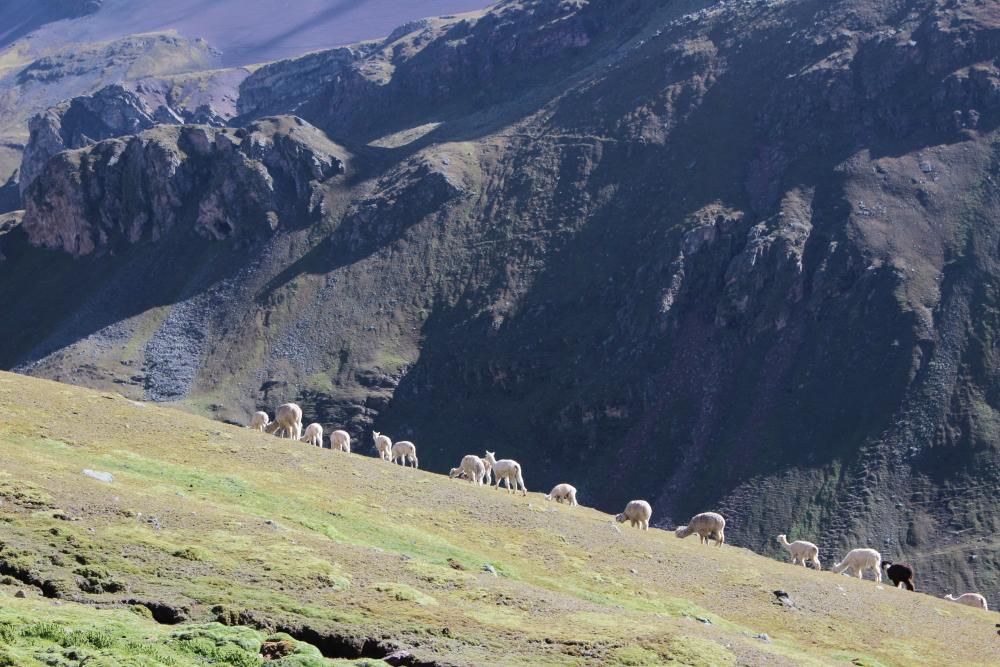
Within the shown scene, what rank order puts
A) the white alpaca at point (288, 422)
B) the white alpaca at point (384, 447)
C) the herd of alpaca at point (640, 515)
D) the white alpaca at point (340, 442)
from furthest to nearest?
the white alpaca at point (384, 447) < the white alpaca at point (340, 442) < the white alpaca at point (288, 422) < the herd of alpaca at point (640, 515)

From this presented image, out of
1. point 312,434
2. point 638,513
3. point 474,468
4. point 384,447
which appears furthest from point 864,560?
point 312,434

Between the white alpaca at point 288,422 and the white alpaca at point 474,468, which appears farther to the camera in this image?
the white alpaca at point 474,468

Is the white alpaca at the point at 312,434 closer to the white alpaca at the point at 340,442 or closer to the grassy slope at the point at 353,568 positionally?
the white alpaca at the point at 340,442

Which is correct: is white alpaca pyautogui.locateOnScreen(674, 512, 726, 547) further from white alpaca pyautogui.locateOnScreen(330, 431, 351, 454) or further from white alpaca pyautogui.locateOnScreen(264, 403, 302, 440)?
white alpaca pyautogui.locateOnScreen(264, 403, 302, 440)

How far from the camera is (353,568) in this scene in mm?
40219

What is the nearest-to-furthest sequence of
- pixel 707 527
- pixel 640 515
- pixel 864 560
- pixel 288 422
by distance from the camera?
pixel 864 560 → pixel 707 527 → pixel 640 515 → pixel 288 422

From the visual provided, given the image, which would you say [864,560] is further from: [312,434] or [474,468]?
[312,434]

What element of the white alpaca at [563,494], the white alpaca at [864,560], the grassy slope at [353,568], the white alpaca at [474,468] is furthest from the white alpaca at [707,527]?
the white alpaca at [474,468]

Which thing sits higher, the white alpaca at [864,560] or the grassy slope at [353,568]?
the white alpaca at [864,560]

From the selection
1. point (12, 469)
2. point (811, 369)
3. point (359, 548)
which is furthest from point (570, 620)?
point (811, 369)

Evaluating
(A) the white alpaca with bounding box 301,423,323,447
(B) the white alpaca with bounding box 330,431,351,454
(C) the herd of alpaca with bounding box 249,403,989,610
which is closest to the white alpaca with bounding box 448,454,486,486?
(C) the herd of alpaca with bounding box 249,403,989,610

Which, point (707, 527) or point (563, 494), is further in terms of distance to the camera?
point (563, 494)

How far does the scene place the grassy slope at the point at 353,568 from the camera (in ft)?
110

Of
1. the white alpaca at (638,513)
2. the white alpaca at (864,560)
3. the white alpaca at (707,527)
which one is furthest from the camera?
the white alpaca at (638,513)
